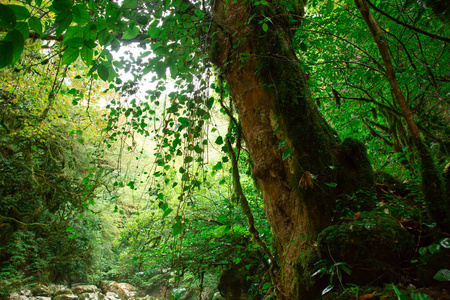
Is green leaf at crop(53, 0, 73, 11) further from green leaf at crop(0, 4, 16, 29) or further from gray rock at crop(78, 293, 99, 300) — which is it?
gray rock at crop(78, 293, 99, 300)

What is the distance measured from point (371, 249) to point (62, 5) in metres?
1.70

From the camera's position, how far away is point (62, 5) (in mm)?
755

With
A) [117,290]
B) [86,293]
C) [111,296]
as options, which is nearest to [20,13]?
[86,293]

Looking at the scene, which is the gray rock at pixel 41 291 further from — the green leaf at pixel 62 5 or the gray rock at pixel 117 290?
the green leaf at pixel 62 5

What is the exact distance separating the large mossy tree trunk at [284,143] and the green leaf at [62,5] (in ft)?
4.19

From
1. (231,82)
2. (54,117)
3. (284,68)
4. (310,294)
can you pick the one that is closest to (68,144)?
(54,117)

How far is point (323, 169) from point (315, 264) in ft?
2.13

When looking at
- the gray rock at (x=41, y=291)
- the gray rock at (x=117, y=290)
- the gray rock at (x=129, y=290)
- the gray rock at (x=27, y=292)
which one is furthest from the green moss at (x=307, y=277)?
the gray rock at (x=129, y=290)

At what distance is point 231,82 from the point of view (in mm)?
2178

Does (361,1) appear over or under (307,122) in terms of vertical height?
over

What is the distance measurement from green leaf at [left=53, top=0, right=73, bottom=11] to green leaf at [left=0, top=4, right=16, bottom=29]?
140 mm

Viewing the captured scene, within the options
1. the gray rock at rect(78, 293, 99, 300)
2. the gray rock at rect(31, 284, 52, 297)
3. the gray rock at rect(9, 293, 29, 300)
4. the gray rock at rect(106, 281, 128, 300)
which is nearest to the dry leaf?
the gray rock at rect(9, 293, 29, 300)

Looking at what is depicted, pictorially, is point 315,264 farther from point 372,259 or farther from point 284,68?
point 284,68

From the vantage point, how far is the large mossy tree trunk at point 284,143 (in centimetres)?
165
